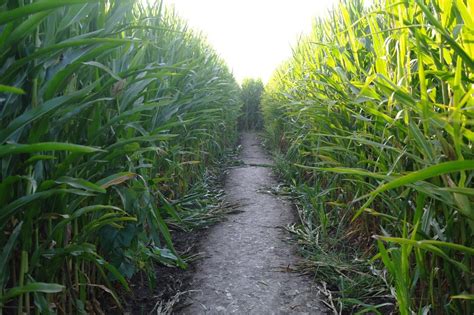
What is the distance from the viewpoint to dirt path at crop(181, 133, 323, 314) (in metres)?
1.50

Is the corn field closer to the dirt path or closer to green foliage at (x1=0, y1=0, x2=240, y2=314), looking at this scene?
the dirt path

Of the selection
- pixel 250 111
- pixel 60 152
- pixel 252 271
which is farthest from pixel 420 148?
pixel 250 111

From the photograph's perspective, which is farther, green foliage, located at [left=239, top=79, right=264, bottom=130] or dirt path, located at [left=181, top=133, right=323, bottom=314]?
green foliage, located at [left=239, top=79, right=264, bottom=130]

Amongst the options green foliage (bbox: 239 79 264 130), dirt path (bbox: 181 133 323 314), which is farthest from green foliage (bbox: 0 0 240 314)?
green foliage (bbox: 239 79 264 130)

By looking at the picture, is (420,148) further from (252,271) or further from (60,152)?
(252,271)

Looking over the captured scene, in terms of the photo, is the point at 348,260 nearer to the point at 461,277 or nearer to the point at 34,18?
the point at 461,277

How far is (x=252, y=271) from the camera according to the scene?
177 cm

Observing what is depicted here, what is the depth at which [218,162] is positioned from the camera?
4.23 m

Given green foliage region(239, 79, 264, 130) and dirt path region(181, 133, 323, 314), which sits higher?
green foliage region(239, 79, 264, 130)

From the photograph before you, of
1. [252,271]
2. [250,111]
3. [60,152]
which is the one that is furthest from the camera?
[250,111]

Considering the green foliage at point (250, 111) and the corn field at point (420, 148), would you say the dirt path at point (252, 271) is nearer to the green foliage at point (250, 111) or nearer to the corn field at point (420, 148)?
the corn field at point (420, 148)

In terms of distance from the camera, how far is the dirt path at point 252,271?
150 centimetres

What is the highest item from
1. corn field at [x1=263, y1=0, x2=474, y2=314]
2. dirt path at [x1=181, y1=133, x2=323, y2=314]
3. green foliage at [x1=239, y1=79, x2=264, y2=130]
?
green foliage at [x1=239, y1=79, x2=264, y2=130]

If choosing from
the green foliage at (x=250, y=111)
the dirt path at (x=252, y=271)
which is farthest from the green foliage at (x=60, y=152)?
the green foliage at (x=250, y=111)
